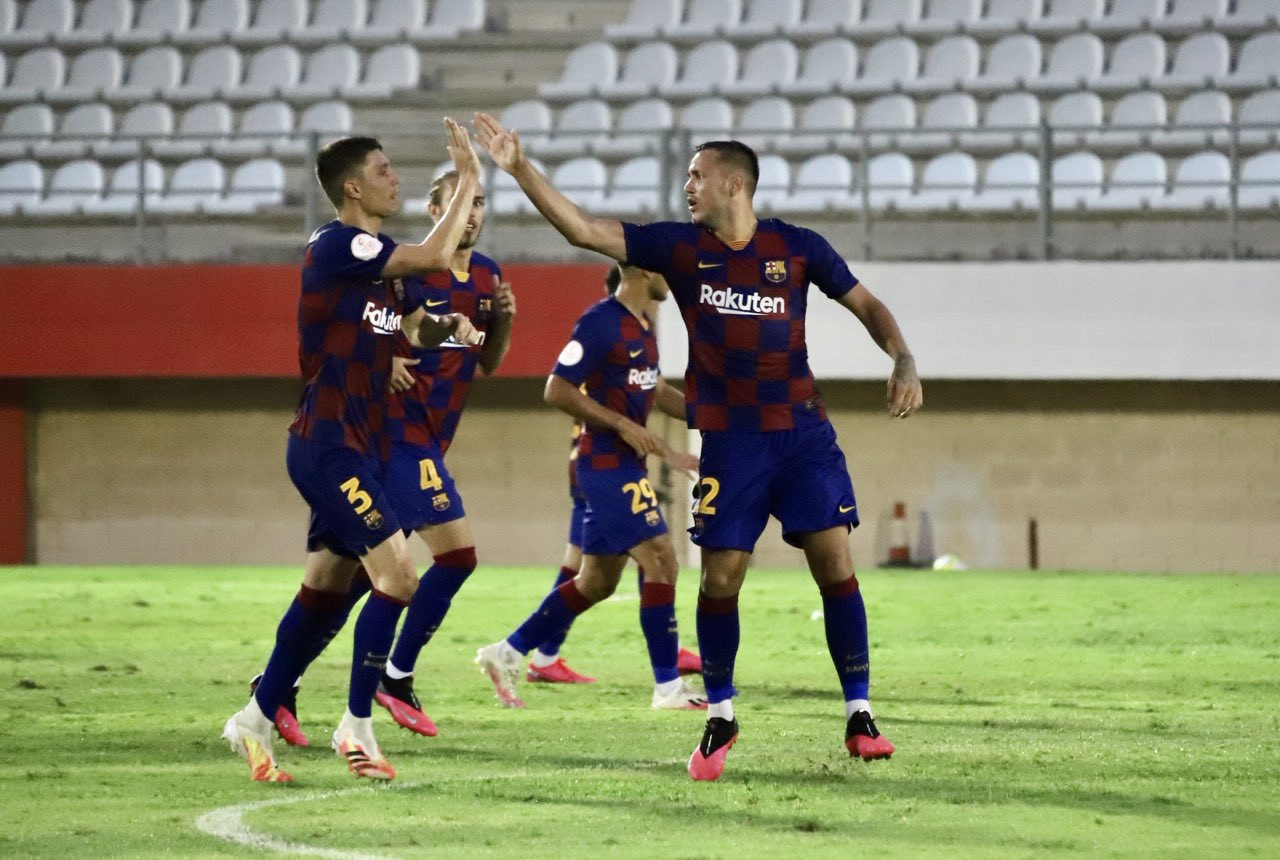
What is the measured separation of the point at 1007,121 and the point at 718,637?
14132 millimetres

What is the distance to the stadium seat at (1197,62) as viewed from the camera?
20.0 meters

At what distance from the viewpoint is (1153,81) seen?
19.9 m

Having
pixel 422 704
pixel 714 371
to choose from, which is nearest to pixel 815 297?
pixel 422 704

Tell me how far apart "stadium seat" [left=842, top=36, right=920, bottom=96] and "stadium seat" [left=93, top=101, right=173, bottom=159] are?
7.41 m

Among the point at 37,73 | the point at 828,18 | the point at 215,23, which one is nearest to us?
the point at 828,18

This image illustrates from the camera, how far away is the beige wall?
18562 millimetres

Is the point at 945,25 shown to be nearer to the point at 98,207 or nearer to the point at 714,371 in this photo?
the point at 98,207

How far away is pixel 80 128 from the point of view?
2238 centimetres

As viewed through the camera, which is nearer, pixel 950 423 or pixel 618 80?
pixel 950 423

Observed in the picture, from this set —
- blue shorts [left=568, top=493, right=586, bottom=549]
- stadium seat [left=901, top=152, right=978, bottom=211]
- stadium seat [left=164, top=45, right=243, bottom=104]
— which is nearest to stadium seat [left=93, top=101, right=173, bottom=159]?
stadium seat [left=164, top=45, right=243, bottom=104]

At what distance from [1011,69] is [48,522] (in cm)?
1087

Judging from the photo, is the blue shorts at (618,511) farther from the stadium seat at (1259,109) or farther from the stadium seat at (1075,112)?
the stadium seat at (1259,109)

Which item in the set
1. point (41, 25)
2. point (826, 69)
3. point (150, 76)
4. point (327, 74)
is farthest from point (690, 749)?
point (41, 25)

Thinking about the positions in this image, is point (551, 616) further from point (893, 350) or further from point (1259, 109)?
point (1259, 109)
